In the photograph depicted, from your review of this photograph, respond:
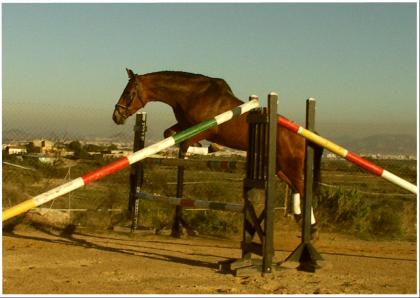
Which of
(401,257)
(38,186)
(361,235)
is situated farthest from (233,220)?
(38,186)

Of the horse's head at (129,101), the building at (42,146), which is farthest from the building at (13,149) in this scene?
the horse's head at (129,101)

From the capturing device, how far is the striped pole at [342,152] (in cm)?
489

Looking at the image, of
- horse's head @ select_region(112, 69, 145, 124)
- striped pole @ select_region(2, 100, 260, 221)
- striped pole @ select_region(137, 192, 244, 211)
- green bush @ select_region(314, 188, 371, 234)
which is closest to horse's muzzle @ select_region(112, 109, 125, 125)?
horse's head @ select_region(112, 69, 145, 124)

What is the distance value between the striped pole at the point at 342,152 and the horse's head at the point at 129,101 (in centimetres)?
279

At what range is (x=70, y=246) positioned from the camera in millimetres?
6379

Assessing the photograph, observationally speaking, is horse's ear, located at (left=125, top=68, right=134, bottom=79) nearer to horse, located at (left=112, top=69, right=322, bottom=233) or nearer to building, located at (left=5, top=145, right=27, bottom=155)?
horse, located at (left=112, top=69, right=322, bottom=233)

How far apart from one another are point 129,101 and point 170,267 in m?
2.72

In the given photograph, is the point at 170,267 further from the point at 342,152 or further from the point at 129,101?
the point at 129,101

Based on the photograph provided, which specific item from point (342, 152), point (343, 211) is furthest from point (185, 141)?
point (343, 211)

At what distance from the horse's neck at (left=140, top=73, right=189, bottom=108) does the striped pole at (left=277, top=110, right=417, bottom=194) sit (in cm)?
258

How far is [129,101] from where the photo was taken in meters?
7.23

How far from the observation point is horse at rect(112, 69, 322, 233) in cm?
704

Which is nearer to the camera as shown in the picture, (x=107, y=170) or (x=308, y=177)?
(x=107, y=170)

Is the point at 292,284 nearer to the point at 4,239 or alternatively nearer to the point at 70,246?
the point at 70,246
